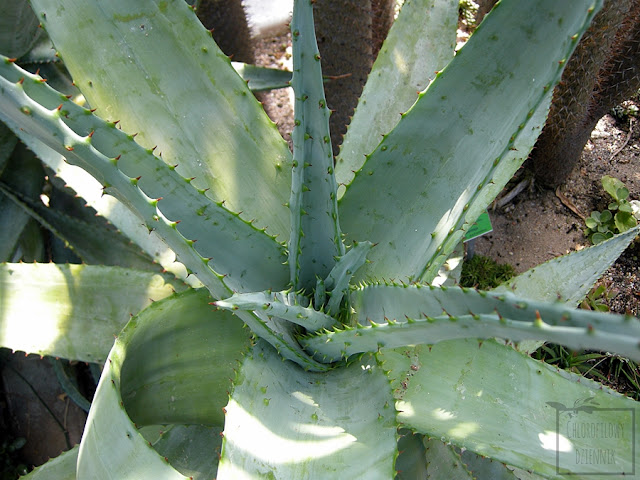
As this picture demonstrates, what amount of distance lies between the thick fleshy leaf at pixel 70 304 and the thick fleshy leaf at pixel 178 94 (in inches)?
14.8

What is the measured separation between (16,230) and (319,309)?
58.1 inches

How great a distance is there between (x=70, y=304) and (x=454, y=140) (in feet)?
3.55

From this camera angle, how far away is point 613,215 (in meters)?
2.31

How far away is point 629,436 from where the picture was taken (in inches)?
A: 42.1

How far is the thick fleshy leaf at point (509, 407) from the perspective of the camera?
1044 millimetres

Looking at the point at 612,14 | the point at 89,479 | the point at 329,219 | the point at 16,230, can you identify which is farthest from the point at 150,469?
the point at 612,14

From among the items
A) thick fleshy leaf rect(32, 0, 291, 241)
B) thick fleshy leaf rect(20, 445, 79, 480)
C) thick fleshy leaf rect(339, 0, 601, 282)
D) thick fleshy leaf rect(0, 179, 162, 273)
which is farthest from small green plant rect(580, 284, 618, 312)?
thick fleshy leaf rect(20, 445, 79, 480)

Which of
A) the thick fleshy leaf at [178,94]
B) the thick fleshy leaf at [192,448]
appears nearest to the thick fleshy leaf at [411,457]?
the thick fleshy leaf at [192,448]

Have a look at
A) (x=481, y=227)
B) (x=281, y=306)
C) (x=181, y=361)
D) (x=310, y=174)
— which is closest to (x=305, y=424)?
(x=281, y=306)

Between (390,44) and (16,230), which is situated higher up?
(390,44)

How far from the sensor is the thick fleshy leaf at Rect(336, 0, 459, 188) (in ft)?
4.98

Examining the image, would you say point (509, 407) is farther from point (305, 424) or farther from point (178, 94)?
point (178, 94)

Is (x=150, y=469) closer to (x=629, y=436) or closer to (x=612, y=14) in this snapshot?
(x=629, y=436)

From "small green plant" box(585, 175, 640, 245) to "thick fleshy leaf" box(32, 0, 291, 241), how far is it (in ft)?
5.28
